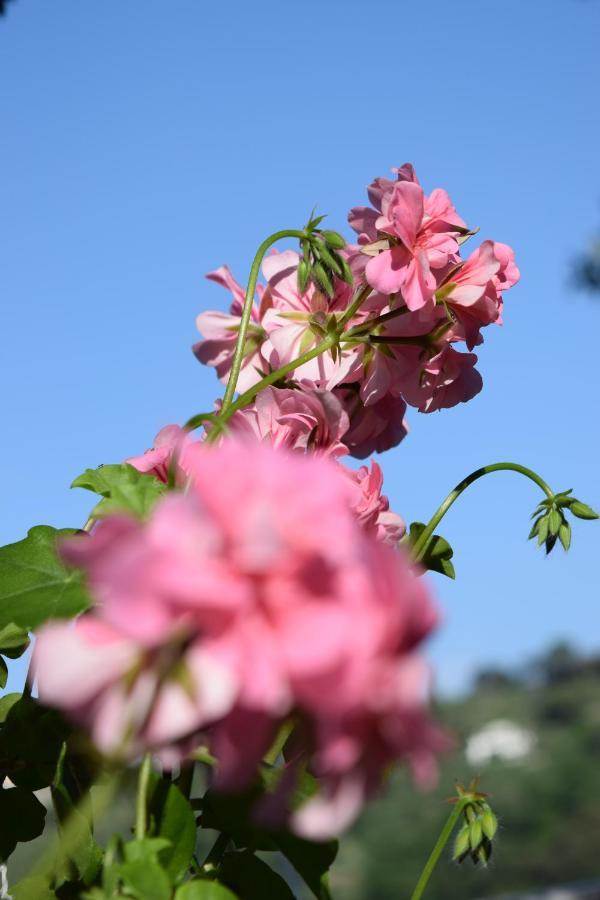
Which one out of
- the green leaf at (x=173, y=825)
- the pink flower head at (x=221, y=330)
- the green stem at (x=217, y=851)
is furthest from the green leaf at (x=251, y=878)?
the pink flower head at (x=221, y=330)

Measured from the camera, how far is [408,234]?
2.76 feet

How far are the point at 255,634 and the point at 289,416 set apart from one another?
1.35 ft

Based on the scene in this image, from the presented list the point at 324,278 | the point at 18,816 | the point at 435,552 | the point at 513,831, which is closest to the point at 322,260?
the point at 324,278

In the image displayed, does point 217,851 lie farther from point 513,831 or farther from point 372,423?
point 513,831

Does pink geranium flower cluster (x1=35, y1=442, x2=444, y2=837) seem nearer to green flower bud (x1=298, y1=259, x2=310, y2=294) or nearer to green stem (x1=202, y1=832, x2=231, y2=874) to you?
green stem (x1=202, y1=832, x2=231, y2=874)

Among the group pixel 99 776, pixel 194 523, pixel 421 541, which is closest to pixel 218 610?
pixel 194 523

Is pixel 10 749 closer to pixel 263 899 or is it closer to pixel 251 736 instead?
pixel 263 899

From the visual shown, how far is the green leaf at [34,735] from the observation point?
0.70 meters

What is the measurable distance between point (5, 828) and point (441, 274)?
1.59ft

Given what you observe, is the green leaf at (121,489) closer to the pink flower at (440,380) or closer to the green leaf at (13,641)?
the green leaf at (13,641)

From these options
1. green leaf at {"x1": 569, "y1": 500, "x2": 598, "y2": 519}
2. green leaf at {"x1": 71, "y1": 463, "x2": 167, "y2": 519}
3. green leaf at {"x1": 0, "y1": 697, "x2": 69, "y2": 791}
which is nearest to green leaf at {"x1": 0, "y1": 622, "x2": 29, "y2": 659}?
green leaf at {"x1": 0, "y1": 697, "x2": 69, "y2": 791}

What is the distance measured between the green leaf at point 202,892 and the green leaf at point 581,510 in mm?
448

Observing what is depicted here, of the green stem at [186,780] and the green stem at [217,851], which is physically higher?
the green stem at [186,780]

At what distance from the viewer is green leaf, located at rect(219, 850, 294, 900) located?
0.65 m
